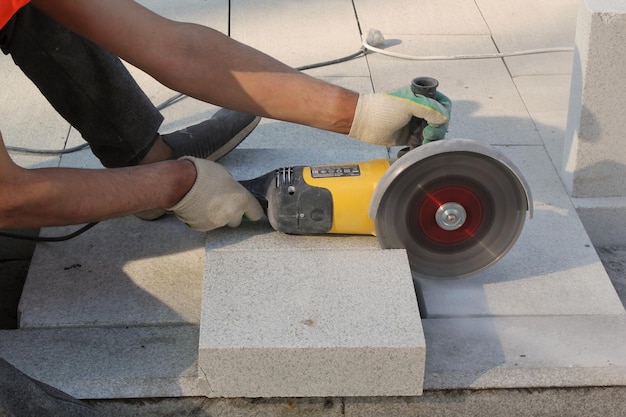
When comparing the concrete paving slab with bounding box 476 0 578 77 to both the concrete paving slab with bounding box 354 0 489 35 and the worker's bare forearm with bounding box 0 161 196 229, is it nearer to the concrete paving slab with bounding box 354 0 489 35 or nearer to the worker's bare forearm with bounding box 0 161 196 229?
the concrete paving slab with bounding box 354 0 489 35

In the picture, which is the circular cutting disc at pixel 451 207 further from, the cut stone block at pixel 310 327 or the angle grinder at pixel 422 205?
the cut stone block at pixel 310 327

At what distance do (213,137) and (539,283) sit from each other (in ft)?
4.10

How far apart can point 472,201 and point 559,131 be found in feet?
3.84

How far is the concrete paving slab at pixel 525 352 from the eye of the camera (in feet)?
7.83

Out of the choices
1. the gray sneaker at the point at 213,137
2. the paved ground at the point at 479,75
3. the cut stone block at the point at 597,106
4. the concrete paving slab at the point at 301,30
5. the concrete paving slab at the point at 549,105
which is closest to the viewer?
the cut stone block at the point at 597,106

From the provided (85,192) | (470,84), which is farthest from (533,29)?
(85,192)

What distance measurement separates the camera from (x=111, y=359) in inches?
96.0

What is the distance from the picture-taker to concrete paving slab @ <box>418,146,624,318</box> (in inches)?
103

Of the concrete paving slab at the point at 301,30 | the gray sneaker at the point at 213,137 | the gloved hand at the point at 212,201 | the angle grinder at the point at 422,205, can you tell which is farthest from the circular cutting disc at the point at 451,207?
the concrete paving slab at the point at 301,30

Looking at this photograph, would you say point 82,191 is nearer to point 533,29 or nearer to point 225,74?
point 225,74

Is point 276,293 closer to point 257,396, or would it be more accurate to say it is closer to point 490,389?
point 257,396

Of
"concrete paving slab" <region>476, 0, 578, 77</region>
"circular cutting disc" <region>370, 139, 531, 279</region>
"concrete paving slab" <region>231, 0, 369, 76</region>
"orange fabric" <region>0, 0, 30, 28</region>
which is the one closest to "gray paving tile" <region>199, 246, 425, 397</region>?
"circular cutting disc" <region>370, 139, 531, 279</region>

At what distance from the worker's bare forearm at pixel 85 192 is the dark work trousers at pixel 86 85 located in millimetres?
438

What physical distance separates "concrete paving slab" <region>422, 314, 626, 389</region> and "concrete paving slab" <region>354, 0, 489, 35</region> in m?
2.14
